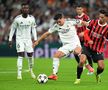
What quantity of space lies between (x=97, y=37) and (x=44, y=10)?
55.4ft

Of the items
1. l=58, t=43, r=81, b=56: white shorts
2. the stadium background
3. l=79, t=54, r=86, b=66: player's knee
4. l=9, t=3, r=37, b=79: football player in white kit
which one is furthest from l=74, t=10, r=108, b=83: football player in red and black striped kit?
the stadium background

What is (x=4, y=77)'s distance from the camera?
752 inches

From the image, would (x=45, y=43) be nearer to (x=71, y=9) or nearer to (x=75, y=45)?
(x=71, y=9)

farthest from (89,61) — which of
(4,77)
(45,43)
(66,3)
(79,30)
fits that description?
(66,3)

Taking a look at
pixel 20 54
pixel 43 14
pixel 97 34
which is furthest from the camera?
pixel 43 14

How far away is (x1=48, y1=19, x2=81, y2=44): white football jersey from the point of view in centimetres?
1725

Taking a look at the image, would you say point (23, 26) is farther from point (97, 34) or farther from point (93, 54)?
point (97, 34)

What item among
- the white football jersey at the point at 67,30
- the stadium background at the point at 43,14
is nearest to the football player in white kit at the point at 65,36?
the white football jersey at the point at 67,30

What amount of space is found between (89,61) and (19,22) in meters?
3.24

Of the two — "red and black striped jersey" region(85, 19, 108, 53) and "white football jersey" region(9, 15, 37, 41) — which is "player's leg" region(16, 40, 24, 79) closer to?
"white football jersey" region(9, 15, 37, 41)

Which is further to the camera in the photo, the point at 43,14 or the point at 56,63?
the point at 43,14

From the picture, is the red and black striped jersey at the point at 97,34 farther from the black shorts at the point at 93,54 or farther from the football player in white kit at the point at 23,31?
the football player in white kit at the point at 23,31

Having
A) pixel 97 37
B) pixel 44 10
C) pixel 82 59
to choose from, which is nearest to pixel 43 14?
pixel 44 10

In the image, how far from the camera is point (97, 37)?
Answer: 16.5 meters
